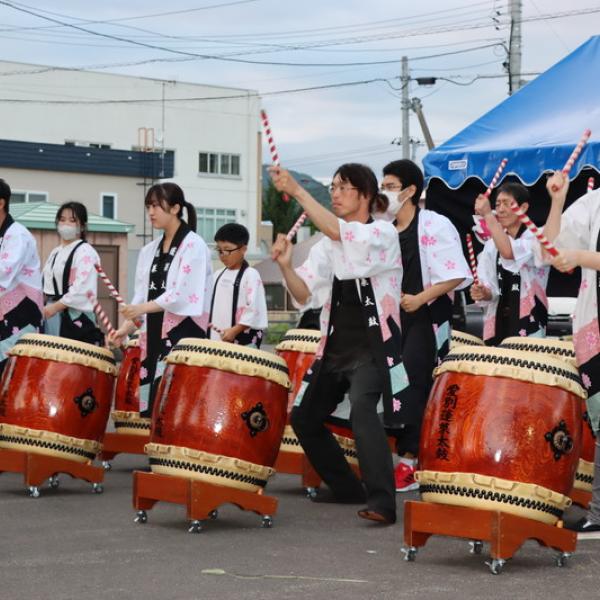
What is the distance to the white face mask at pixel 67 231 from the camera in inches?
367

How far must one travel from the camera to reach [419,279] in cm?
754

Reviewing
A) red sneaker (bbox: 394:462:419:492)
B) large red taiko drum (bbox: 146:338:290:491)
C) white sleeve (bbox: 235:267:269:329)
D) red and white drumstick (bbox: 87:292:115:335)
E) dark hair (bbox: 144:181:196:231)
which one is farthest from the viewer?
white sleeve (bbox: 235:267:269:329)

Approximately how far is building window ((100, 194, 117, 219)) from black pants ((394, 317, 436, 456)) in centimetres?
3471

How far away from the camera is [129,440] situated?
8.90 meters

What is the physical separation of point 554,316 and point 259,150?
129 feet

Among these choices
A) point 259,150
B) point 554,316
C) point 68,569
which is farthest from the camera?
point 259,150

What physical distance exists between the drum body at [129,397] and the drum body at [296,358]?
1217 mm

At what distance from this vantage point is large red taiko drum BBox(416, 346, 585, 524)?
5.29m

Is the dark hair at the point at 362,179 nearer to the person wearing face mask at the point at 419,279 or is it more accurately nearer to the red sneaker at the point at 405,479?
the person wearing face mask at the point at 419,279

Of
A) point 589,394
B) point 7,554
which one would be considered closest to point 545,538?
point 589,394

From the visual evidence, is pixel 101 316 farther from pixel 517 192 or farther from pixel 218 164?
pixel 218 164

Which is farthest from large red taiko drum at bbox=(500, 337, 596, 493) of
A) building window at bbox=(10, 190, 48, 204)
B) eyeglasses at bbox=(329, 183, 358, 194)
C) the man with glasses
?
building window at bbox=(10, 190, 48, 204)

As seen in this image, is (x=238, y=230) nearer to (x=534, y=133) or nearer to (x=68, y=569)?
(x=534, y=133)

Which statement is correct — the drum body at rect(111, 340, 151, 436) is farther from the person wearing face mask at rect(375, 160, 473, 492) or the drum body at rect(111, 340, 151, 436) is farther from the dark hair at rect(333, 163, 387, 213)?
the dark hair at rect(333, 163, 387, 213)
